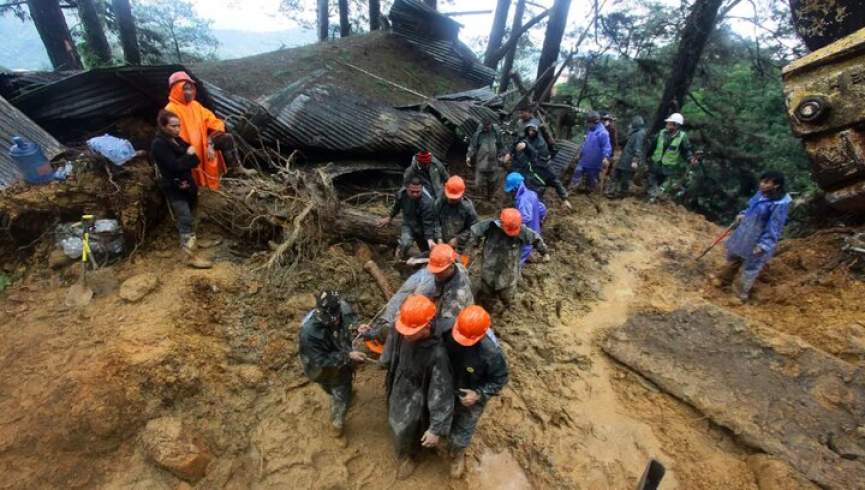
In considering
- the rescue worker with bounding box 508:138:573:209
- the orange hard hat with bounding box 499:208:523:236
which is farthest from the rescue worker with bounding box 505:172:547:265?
the rescue worker with bounding box 508:138:573:209

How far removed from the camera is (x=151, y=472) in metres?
3.35

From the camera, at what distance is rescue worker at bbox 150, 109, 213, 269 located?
416 centimetres

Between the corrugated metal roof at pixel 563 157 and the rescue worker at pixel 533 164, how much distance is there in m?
1.52

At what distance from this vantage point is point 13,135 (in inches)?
181

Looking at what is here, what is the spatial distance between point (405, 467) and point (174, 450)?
189 centimetres

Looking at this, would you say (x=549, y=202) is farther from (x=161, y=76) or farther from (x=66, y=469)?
(x=66, y=469)

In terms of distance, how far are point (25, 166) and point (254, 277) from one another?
8.61ft

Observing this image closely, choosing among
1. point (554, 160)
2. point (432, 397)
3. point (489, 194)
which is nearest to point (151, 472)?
point (432, 397)

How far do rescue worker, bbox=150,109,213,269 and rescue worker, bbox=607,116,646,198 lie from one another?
23.4 ft

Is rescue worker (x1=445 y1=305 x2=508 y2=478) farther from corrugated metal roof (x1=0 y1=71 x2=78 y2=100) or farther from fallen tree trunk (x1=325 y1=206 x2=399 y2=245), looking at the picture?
corrugated metal roof (x1=0 y1=71 x2=78 y2=100)

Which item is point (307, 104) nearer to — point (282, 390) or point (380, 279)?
point (380, 279)

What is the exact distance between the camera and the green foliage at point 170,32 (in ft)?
42.4

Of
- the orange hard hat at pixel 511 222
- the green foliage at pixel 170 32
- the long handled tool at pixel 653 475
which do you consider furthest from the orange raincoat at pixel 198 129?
the green foliage at pixel 170 32

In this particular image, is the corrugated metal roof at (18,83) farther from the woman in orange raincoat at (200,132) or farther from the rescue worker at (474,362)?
the rescue worker at (474,362)
